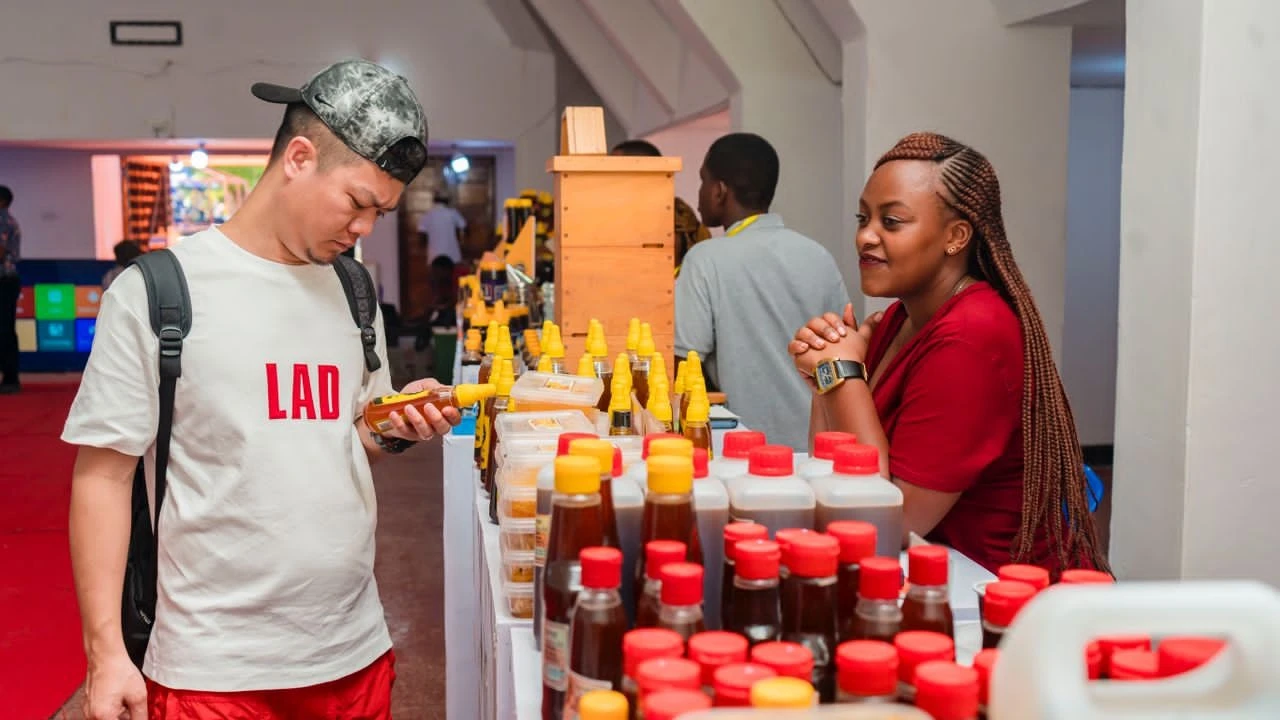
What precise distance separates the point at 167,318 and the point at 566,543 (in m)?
0.85

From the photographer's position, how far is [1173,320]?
3090mm

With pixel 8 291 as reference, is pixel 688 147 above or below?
above

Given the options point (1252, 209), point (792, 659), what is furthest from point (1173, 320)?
point (792, 659)

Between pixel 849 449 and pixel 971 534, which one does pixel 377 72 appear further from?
pixel 971 534

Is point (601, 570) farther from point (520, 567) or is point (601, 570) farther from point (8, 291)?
point (8, 291)

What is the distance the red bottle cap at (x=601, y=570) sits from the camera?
1.17 m

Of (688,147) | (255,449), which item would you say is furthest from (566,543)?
(688,147)

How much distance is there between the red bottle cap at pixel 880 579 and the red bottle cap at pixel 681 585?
0.54 feet

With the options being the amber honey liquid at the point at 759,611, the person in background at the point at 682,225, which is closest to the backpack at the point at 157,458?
the amber honey liquid at the point at 759,611

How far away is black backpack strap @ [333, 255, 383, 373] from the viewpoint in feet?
6.92

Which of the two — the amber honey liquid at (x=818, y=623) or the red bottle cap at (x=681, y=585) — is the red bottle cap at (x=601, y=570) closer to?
the red bottle cap at (x=681, y=585)

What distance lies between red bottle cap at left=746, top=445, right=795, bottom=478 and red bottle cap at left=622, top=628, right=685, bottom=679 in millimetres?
395

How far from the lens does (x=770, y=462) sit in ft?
4.78

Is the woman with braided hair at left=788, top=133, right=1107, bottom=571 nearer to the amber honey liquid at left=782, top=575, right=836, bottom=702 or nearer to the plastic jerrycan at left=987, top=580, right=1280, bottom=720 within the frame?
the amber honey liquid at left=782, top=575, right=836, bottom=702
